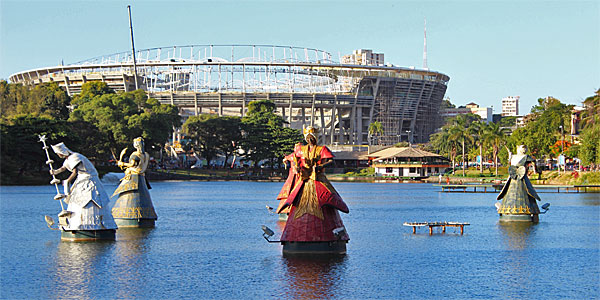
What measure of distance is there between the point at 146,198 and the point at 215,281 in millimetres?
11365

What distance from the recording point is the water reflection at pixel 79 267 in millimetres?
23156

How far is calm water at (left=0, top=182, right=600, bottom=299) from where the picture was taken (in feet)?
77.0

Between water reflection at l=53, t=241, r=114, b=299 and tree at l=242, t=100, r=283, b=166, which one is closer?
water reflection at l=53, t=241, r=114, b=299

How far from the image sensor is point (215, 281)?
2508cm

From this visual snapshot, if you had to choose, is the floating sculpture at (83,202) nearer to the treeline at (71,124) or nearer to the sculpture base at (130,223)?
the sculpture base at (130,223)

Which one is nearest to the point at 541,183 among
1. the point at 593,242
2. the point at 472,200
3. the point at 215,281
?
the point at 472,200

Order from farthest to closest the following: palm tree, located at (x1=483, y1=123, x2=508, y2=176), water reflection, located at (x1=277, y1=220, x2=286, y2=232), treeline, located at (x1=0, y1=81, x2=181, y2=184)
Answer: palm tree, located at (x1=483, y1=123, x2=508, y2=176), treeline, located at (x1=0, y1=81, x2=181, y2=184), water reflection, located at (x1=277, y1=220, x2=286, y2=232)

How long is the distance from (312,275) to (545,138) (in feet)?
313

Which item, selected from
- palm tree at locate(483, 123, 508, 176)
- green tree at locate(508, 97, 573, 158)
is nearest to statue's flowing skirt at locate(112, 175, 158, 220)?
green tree at locate(508, 97, 573, 158)

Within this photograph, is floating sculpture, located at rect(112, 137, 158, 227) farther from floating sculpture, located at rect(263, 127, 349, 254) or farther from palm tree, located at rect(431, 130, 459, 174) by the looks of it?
palm tree, located at rect(431, 130, 459, 174)

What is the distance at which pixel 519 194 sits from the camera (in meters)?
41.2

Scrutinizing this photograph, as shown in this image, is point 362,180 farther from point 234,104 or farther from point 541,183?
point 234,104

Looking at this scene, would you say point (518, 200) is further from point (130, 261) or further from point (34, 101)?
point (34, 101)

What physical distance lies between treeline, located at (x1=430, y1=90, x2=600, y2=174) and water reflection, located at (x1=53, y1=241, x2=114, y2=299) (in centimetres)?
6462
